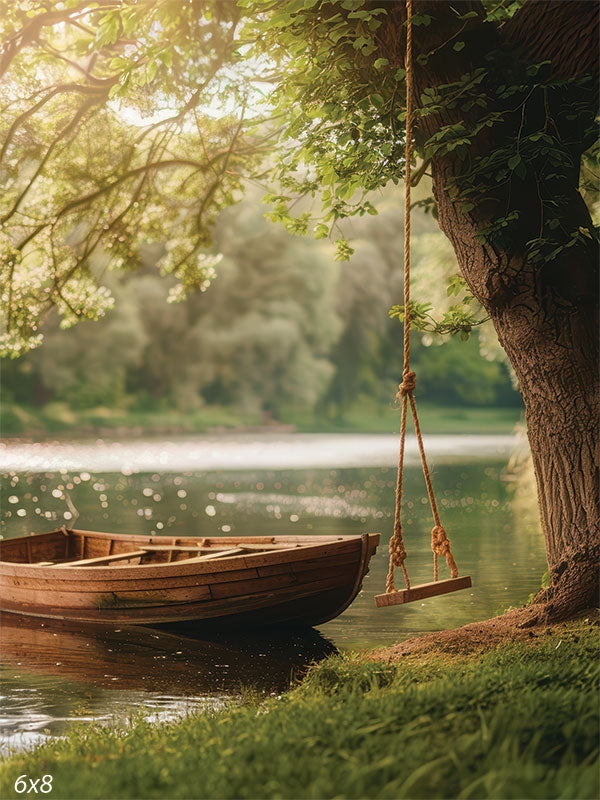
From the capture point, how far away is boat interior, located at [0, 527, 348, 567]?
9609mm

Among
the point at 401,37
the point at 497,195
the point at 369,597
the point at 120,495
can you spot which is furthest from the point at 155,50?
the point at 120,495

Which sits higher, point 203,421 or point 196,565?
point 203,421

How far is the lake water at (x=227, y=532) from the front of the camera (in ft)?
23.7

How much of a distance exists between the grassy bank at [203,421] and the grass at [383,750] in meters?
44.6

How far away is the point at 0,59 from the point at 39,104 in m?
0.76

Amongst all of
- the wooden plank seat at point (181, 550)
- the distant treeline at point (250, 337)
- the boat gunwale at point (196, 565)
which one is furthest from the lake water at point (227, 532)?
Answer: the distant treeline at point (250, 337)

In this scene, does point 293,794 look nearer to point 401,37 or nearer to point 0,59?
point 401,37

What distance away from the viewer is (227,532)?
16.4 meters

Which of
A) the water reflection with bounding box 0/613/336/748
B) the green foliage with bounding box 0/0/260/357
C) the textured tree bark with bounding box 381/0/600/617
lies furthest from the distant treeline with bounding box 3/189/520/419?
the textured tree bark with bounding box 381/0/600/617

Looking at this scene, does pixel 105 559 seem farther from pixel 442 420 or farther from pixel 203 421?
pixel 442 420

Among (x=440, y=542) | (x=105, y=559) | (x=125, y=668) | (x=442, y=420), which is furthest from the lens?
(x=442, y=420)

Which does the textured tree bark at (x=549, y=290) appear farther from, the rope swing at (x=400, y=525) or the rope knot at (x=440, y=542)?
the rope knot at (x=440, y=542)

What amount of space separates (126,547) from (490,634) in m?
6.56

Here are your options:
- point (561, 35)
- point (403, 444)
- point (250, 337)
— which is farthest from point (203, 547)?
point (250, 337)
